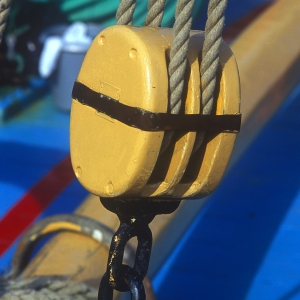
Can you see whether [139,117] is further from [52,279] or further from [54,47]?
[54,47]

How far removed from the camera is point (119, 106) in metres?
0.73

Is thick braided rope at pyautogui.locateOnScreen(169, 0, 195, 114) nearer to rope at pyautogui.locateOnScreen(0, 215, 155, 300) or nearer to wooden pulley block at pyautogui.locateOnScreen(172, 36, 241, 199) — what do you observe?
wooden pulley block at pyautogui.locateOnScreen(172, 36, 241, 199)

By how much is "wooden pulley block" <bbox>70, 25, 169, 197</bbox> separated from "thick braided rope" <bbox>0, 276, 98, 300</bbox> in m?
0.42

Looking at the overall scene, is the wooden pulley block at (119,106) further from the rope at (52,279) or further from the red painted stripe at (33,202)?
the red painted stripe at (33,202)

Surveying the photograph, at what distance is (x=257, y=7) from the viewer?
16.0 feet

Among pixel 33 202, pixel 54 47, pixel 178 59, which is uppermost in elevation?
pixel 178 59

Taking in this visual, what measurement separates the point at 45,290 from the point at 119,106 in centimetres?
59

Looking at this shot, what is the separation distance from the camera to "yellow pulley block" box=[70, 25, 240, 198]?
0.70 metres

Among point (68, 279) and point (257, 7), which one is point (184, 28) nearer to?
point (68, 279)

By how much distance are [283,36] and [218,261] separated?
3.08 ft

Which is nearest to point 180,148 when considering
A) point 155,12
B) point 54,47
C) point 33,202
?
point 155,12

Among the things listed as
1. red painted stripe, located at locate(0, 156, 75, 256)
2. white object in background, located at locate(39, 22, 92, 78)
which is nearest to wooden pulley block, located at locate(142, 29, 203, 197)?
red painted stripe, located at locate(0, 156, 75, 256)

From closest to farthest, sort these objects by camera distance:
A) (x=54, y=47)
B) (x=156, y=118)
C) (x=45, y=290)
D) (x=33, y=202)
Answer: (x=156, y=118) → (x=45, y=290) → (x=33, y=202) → (x=54, y=47)

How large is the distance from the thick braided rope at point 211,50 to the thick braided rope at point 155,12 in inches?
2.6
